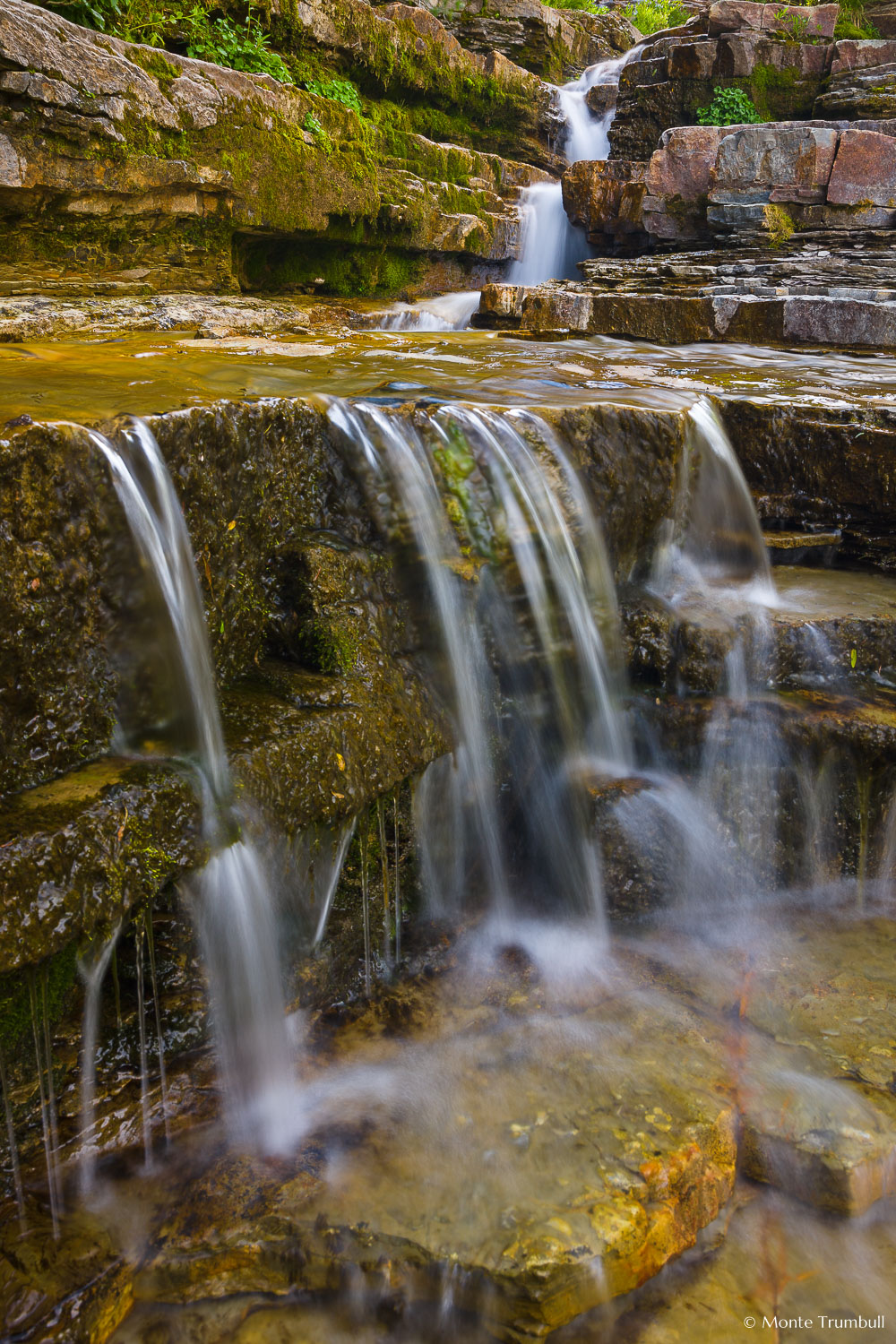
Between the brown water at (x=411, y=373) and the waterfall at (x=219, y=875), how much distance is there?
0.31 m

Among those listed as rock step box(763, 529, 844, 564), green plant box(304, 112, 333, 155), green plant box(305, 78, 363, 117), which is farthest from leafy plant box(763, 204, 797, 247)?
rock step box(763, 529, 844, 564)

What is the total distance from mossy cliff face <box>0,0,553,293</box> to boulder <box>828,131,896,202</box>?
12.1ft

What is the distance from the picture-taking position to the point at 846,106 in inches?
394

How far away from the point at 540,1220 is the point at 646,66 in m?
12.8

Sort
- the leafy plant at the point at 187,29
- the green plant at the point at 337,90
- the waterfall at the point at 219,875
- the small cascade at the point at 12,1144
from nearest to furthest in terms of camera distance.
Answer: the small cascade at the point at 12,1144
the waterfall at the point at 219,875
the leafy plant at the point at 187,29
the green plant at the point at 337,90

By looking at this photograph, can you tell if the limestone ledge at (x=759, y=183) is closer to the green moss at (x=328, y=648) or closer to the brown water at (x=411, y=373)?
the brown water at (x=411, y=373)

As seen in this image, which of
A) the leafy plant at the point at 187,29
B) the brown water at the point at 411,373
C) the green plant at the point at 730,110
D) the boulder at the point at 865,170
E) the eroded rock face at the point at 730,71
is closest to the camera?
the brown water at the point at 411,373

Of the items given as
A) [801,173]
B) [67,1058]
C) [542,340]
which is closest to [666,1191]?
[67,1058]

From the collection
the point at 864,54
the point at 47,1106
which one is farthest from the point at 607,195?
the point at 47,1106

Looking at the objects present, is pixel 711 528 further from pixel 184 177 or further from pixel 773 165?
pixel 773 165

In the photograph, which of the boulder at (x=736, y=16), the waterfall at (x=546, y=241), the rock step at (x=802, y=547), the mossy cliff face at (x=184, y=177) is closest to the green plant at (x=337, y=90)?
the mossy cliff face at (x=184, y=177)

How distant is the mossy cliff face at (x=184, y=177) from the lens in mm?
5598

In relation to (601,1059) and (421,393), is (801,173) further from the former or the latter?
(601,1059)

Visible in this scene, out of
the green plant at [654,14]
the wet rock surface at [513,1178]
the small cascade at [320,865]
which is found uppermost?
the green plant at [654,14]
